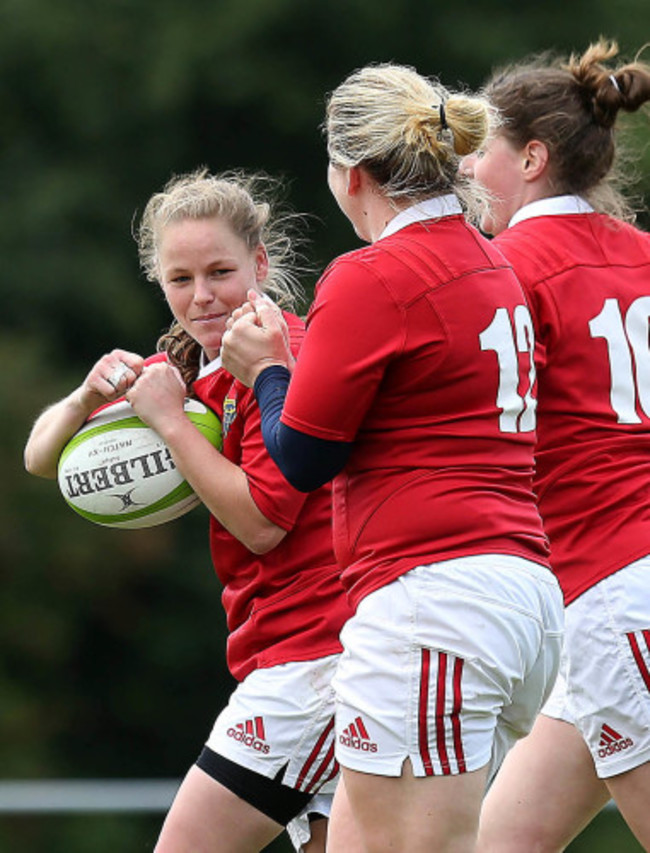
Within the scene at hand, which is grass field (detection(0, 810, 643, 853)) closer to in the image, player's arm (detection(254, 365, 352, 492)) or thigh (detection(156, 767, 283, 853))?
thigh (detection(156, 767, 283, 853))

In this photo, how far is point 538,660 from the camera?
3020 mm

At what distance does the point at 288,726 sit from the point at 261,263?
1.04m

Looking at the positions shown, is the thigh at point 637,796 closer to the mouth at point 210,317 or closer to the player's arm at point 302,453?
the player's arm at point 302,453

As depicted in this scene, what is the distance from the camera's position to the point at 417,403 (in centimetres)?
297

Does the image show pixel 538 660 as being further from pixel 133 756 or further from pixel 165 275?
pixel 133 756

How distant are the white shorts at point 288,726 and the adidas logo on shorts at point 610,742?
0.56m

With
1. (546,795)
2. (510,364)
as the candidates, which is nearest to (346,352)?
(510,364)

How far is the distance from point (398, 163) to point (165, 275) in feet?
2.73

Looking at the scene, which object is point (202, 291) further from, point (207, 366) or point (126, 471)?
point (126, 471)

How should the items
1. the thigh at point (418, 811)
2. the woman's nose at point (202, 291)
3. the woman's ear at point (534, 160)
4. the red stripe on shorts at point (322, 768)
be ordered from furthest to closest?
1. the woman's ear at point (534, 160)
2. the woman's nose at point (202, 291)
3. the red stripe on shorts at point (322, 768)
4. the thigh at point (418, 811)

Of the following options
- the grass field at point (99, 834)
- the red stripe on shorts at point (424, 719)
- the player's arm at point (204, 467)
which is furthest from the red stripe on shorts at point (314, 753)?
the grass field at point (99, 834)

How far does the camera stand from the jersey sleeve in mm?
2912

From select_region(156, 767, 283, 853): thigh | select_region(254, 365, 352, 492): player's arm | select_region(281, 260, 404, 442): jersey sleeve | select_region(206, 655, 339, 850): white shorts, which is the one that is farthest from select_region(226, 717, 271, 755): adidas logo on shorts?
select_region(281, 260, 404, 442): jersey sleeve

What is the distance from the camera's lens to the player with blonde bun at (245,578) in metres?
3.44
